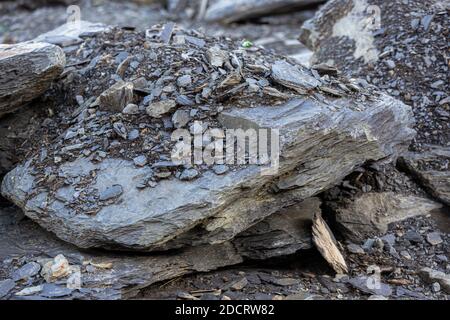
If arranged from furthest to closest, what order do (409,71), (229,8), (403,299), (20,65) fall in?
(229,8), (409,71), (20,65), (403,299)

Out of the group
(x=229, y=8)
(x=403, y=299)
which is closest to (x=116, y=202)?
(x=403, y=299)

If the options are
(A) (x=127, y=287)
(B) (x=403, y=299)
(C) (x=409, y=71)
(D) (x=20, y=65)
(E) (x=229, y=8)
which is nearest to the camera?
(A) (x=127, y=287)

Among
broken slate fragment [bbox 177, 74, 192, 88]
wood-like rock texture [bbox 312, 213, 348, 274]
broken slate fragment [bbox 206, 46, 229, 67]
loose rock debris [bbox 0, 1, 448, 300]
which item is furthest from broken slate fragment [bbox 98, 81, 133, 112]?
wood-like rock texture [bbox 312, 213, 348, 274]

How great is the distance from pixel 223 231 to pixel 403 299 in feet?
3.72

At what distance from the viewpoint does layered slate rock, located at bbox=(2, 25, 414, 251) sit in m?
3.22

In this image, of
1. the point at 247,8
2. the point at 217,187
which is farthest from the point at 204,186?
the point at 247,8

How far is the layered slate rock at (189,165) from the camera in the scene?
3219 mm

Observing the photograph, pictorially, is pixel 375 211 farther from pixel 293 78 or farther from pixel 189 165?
pixel 189 165

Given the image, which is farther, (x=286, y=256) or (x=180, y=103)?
(x=286, y=256)

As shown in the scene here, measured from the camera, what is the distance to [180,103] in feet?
11.5

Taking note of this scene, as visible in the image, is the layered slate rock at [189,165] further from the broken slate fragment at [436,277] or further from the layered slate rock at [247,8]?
the layered slate rock at [247,8]

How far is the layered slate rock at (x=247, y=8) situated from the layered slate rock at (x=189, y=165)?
4.97 meters

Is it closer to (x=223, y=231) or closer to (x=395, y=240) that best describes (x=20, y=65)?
(x=223, y=231)

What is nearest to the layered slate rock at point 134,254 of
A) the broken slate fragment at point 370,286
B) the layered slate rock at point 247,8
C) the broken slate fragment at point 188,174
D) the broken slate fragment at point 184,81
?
the broken slate fragment at point 370,286
